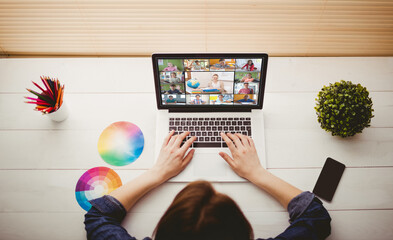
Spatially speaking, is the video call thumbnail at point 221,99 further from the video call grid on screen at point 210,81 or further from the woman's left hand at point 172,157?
the woman's left hand at point 172,157

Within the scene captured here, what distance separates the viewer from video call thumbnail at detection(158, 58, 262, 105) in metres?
0.82

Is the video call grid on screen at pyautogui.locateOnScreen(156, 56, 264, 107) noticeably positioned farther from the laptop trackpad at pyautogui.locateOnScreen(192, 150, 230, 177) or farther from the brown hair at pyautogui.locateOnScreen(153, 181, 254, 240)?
the brown hair at pyautogui.locateOnScreen(153, 181, 254, 240)

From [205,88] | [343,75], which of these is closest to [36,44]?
[205,88]

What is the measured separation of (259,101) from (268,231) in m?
0.47

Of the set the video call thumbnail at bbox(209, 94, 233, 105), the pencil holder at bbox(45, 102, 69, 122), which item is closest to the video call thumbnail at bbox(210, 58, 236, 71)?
the video call thumbnail at bbox(209, 94, 233, 105)

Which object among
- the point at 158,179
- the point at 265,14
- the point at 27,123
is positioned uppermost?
the point at 265,14

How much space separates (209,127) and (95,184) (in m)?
0.49

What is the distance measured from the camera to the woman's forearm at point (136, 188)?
2.55 feet

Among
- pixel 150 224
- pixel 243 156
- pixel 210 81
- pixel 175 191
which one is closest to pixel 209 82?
pixel 210 81

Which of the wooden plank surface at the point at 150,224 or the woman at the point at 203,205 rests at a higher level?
the woman at the point at 203,205

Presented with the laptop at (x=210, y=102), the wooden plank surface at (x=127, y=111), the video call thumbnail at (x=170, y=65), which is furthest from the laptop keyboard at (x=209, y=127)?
the video call thumbnail at (x=170, y=65)

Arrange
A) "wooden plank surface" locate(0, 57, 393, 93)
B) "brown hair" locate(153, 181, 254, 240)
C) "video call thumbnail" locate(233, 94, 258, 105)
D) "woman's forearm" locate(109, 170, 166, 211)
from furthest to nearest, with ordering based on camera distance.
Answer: "wooden plank surface" locate(0, 57, 393, 93) → "video call thumbnail" locate(233, 94, 258, 105) → "woman's forearm" locate(109, 170, 166, 211) → "brown hair" locate(153, 181, 254, 240)

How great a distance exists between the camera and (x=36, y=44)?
114 centimetres

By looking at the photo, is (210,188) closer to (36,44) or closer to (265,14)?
(265,14)
